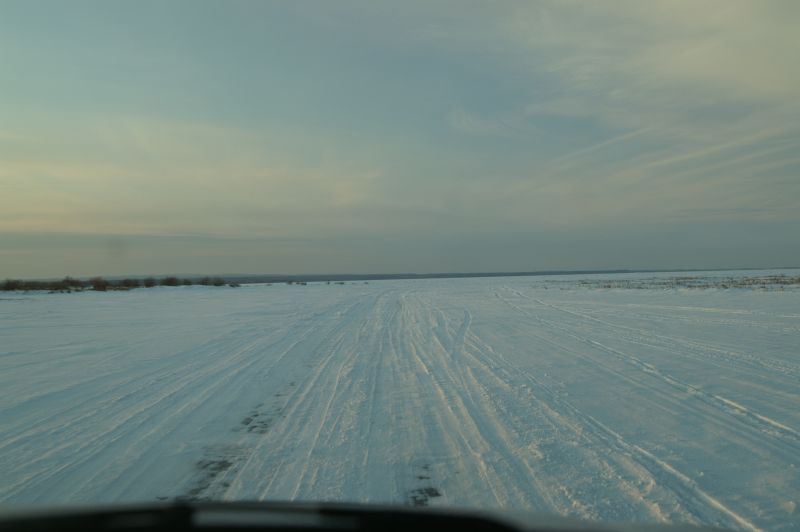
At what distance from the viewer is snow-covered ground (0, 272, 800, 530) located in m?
4.07

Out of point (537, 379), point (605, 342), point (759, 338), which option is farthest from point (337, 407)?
point (759, 338)

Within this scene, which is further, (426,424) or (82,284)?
(82,284)

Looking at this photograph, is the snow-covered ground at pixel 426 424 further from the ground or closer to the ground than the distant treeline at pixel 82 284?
closer to the ground

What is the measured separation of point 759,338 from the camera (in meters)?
12.3

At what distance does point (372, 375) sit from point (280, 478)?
14.9ft

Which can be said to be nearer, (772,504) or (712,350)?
(772,504)

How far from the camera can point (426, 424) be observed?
19.5ft

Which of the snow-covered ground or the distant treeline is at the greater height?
the distant treeline

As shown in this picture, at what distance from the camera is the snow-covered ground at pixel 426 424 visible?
407cm

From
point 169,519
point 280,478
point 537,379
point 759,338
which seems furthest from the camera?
point 759,338

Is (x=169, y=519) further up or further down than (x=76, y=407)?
further up

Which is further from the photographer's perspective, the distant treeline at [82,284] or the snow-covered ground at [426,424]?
the distant treeline at [82,284]

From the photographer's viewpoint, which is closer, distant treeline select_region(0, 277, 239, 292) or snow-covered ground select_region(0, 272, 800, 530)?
snow-covered ground select_region(0, 272, 800, 530)

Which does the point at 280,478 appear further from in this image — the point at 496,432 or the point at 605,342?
the point at 605,342
